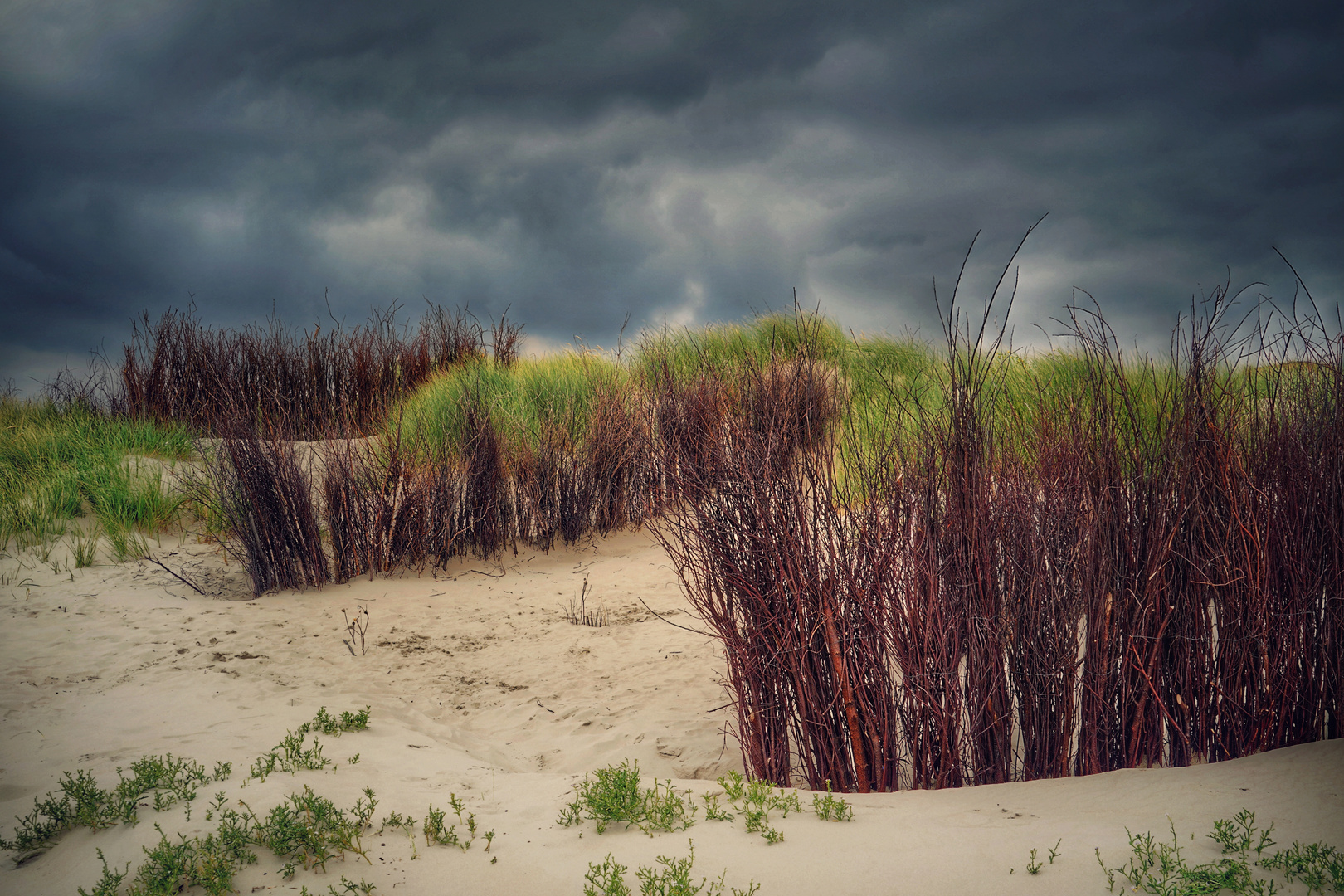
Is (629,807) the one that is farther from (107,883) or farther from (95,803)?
(95,803)

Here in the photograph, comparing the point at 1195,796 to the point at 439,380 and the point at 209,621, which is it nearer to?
the point at 209,621

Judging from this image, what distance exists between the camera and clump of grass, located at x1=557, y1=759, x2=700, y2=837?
2.64m

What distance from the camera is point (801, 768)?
11.3 ft

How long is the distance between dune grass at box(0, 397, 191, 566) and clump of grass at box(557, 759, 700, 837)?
7176 millimetres

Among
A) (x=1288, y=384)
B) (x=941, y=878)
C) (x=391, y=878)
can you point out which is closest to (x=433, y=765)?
(x=391, y=878)

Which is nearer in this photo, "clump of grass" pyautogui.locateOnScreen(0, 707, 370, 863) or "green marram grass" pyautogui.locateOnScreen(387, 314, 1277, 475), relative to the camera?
"clump of grass" pyautogui.locateOnScreen(0, 707, 370, 863)

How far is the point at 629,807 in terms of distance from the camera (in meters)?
2.69

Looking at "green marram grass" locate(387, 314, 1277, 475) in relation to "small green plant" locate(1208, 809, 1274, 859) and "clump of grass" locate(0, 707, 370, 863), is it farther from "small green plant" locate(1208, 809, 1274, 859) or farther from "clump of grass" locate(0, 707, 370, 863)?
"clump of grass" locate(0, 707, 370, 863)

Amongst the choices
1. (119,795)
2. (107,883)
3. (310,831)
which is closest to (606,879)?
(310,831)

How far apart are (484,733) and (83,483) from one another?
7175 mm

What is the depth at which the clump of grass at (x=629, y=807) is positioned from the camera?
2639mm

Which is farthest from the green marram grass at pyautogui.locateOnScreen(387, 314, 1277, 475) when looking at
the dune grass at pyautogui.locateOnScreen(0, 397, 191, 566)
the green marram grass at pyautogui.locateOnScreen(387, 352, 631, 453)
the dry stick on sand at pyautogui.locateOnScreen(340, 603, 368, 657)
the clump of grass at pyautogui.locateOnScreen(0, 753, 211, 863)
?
the clump of grass at pyautogui.locateOnScreen(0, 753, 211, 863)

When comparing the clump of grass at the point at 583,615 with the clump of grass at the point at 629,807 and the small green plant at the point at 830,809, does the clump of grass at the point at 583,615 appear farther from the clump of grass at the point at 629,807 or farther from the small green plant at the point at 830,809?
the small green plant at the point at 830,809

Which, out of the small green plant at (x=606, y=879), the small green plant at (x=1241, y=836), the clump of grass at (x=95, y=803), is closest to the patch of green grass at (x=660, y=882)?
the small green plant at (x=606, y=879)
